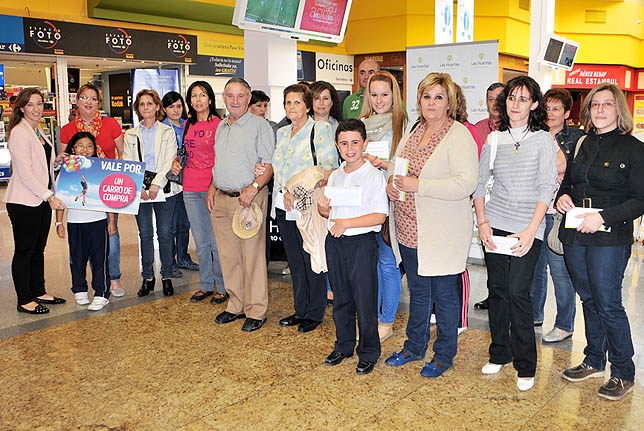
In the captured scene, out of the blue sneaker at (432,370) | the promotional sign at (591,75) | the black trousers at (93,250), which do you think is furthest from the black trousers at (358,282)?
the promotional sign at (591,75)

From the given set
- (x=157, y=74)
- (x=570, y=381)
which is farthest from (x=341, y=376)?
(x=157, y=74)

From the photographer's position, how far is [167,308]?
190 inches

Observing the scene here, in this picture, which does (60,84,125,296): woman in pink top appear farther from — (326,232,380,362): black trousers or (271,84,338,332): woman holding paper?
(326,232,380,362): black trousers

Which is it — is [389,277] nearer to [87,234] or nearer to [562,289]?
[562,289]

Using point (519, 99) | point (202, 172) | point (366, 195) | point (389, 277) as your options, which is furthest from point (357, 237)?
point (202, 172)

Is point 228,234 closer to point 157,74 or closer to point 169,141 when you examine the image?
point 169,141

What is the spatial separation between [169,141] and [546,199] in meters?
3.05

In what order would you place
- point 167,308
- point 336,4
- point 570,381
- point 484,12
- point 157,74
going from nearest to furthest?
point 570,381, point 167,308, point 336,4, point 157,74, point 484,12

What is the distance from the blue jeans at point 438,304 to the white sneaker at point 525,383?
1.25ft

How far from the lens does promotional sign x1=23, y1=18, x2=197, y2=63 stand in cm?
1037

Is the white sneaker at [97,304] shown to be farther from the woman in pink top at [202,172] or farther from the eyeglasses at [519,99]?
the eyeglasses at [519,99]

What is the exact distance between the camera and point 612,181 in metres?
3.02

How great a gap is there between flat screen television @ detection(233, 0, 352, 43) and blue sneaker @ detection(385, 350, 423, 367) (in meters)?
2.85

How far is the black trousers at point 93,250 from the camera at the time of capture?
4.71 m
